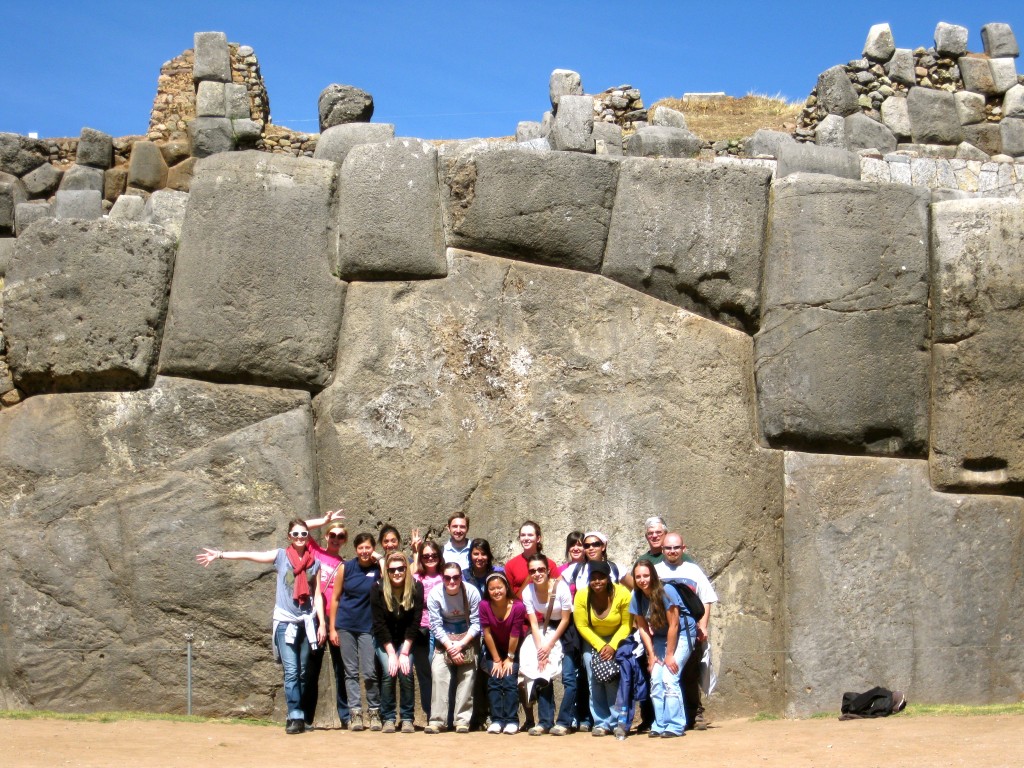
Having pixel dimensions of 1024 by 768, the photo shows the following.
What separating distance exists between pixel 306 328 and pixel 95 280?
123 centimetres

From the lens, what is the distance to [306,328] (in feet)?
23.8

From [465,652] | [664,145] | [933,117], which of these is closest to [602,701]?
[465,652]

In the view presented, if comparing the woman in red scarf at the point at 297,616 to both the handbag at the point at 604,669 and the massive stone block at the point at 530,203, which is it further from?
the massive stone block at the point at 530,203

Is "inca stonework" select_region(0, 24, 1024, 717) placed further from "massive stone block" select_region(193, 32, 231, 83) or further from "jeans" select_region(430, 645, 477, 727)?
"massive stone block" select_region(193, 32, 231, 83)

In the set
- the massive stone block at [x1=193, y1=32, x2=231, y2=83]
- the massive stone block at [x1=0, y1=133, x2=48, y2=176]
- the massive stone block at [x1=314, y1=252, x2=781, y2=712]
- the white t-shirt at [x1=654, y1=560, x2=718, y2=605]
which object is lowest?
the white t-shirt at [x1=654, y1=560, x2=718, y2=605]

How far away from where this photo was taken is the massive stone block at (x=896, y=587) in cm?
720

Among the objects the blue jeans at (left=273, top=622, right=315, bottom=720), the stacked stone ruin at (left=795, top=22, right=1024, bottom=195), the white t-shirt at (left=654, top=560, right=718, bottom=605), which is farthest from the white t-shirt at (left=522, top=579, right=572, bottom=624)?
the stacked stone ruin at (left=795, top=22, right=1024, bottom=195)

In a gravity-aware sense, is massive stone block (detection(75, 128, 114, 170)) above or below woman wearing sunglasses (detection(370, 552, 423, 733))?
Answer: above

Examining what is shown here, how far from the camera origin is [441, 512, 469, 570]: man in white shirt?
697 centimetres

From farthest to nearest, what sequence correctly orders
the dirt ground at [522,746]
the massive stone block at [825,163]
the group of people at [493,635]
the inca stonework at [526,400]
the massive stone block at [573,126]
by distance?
→ 1. the massive stone block at [573,126]
2. the massive stone block at [825,163]
3. the inca stonework at [526,400]
4. the group of people at [493,635]
5. the dirt ground at [522,746]

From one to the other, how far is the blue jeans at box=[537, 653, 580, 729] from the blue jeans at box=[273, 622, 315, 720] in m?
1.30

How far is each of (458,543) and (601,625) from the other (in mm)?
950

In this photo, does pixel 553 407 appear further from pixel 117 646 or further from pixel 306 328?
pixel 117 646

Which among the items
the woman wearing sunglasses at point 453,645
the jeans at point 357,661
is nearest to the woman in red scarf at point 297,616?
the jeans at point 357,661
